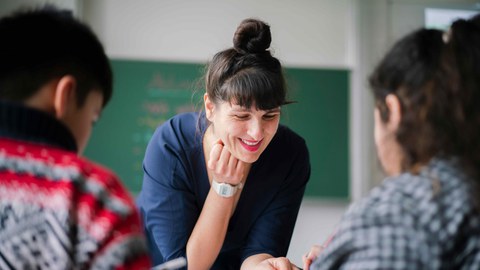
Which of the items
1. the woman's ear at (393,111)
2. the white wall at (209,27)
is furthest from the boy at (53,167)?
the white wall at (209,27)

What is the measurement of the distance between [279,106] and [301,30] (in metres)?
2.49

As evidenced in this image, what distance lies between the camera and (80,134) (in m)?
0.88

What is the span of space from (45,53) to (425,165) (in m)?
0.66

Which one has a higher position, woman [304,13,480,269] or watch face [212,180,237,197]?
woman [304,13,480,269]

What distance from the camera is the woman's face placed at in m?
1.50

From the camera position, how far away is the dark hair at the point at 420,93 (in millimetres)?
820

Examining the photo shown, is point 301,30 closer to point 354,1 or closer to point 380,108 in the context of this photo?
point 354,1

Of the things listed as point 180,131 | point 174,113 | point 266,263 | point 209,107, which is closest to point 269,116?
point 209,107

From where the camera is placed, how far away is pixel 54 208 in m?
0.75

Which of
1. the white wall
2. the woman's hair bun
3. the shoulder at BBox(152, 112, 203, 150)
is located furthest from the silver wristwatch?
the white wall

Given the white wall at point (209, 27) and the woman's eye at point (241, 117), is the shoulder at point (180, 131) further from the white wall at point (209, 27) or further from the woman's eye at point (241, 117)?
the white wall at point (209, 27)

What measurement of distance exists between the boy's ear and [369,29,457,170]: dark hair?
1.75 feet

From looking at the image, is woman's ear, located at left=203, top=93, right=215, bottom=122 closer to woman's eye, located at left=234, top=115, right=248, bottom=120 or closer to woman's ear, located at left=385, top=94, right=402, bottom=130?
woman's eye, located at left=234, top=115, right=248, bottom=120

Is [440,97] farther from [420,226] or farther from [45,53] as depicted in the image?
[45,53]
